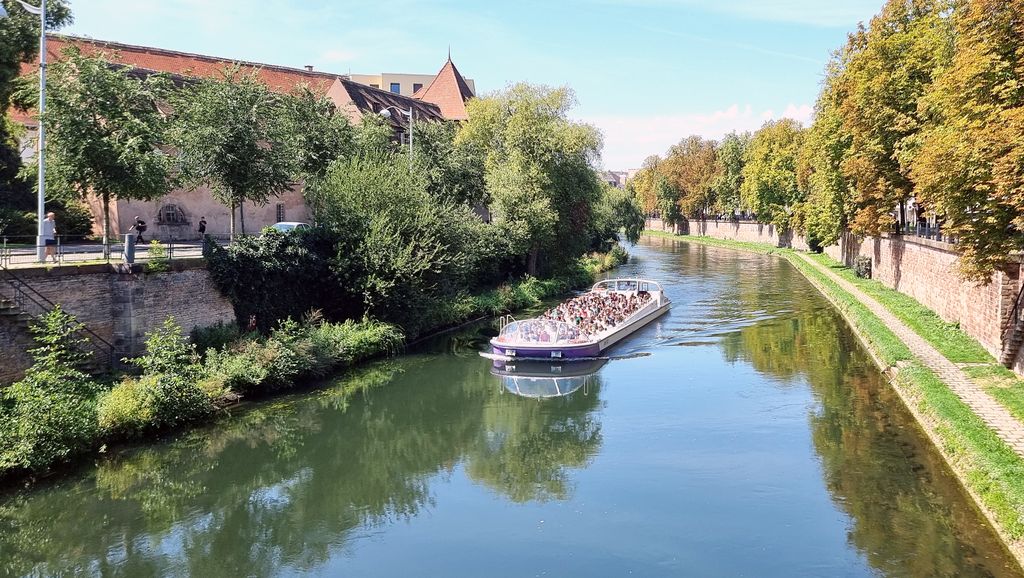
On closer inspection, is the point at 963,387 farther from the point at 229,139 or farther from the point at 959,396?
the point at 229,139

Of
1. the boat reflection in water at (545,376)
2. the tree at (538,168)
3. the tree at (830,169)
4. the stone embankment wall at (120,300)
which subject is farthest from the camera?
the tree at (830,169)

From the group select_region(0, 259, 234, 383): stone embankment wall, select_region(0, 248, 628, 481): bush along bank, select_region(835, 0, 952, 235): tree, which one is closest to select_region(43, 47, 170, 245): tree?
select_region(0, 259, 234, 383): stone embankment wall

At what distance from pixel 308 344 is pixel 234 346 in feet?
7.04

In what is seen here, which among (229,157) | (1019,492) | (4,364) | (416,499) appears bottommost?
(416,499)

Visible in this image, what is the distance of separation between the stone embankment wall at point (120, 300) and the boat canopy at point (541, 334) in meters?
8.98

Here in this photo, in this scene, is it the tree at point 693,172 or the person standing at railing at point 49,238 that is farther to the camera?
the tree at point 693,172

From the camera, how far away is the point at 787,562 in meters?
12.1

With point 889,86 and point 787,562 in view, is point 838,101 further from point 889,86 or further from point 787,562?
point 787,562

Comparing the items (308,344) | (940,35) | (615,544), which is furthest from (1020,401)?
(940,35)

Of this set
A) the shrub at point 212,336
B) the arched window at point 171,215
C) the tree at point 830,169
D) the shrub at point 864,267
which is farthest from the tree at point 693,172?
the shrub at point 212,336

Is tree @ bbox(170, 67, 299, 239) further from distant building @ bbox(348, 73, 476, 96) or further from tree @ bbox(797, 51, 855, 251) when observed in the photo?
distant building @ bbox(348, 73, 476, 96)

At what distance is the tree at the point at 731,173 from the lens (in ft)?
287

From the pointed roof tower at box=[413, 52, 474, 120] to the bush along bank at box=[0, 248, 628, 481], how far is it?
141 feet

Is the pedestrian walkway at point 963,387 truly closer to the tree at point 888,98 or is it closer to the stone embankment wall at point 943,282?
the stone embankment wall at point 943,282
